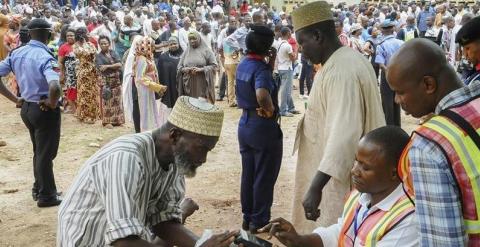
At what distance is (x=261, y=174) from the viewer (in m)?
4.82

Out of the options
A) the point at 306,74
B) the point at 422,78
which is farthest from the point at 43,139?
the point at 306,74

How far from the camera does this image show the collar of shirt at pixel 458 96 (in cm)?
152

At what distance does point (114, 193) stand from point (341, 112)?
1374 millimetres

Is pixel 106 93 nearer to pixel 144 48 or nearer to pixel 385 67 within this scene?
pixel 144 48

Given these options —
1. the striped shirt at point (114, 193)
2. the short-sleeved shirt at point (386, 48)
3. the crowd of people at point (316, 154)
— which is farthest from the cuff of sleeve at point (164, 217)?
the short-sleeved shirt at point (386, 48)

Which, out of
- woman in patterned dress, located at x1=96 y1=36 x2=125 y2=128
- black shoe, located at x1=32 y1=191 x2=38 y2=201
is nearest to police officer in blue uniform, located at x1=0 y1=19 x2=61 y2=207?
black shoe, located at x1=32 y1=191 x2=38 y2=201

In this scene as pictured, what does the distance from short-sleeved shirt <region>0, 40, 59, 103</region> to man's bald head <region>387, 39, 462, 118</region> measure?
4.56 metres

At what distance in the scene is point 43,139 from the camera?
5711mm

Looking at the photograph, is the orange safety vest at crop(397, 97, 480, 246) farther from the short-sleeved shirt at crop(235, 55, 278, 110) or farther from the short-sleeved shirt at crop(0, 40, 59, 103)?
the short-sleeved shirt at crop(0, 40, 59, 103)

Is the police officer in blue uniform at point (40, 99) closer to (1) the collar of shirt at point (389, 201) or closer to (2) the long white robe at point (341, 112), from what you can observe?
(2) the long white robe at point (341, 112)

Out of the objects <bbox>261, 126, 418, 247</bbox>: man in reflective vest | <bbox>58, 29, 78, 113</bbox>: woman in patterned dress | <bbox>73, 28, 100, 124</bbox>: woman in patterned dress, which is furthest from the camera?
<bbox>58, 29, 78, 113</bbox>: woman in patterned dress

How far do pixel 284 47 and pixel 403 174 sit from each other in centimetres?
856

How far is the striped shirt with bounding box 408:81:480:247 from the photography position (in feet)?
4.80

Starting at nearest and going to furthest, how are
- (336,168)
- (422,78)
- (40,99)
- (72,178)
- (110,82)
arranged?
(422,78) → (336,168) → (40,99) → (72,178) → (110,82)
